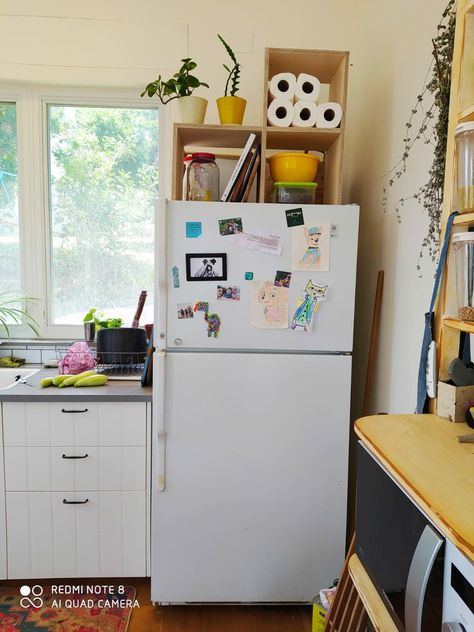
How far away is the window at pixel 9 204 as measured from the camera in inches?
98.1

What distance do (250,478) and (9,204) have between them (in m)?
1.87

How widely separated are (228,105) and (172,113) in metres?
0.61

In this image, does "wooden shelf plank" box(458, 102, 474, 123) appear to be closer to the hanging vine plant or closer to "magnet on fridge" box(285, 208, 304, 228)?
the hanging vine plant

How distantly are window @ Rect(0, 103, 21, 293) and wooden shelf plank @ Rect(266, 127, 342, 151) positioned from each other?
4.46ft

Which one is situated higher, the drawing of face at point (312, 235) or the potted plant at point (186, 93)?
the potted plant at point (186, 93)

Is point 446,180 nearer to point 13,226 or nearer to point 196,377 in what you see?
point 196,377

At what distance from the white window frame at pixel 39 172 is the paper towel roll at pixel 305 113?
86 cm

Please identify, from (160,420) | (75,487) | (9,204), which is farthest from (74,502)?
(9,204)

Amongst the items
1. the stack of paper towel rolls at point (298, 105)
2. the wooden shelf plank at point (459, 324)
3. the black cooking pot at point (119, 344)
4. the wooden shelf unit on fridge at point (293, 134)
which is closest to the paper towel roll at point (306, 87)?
the stack of paper towel rolls at point (298, 105)

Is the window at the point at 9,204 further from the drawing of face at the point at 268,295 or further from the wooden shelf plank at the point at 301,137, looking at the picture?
the drawing of face at the point at 268,295

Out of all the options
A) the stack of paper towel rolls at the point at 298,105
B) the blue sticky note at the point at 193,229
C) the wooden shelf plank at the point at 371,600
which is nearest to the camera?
the wooden shelf plank at the point at 371,600

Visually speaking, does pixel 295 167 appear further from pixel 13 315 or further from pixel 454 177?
pixel 13 315

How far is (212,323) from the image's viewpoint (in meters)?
1.74

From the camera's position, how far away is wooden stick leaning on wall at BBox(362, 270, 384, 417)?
1887 mm
